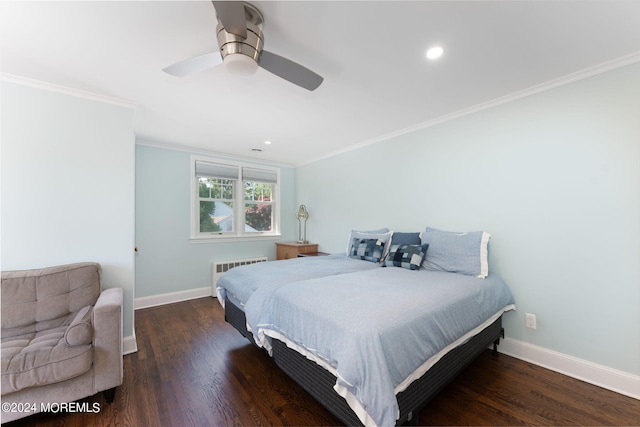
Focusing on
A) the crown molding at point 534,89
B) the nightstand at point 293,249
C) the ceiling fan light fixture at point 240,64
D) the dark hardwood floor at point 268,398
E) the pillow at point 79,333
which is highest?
the crown molding at point 534,89

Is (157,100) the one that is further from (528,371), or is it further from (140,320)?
(528,371)

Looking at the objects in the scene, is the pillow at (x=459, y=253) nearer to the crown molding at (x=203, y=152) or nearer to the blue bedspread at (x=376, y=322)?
the blue bedspread at (x=376, y=322)

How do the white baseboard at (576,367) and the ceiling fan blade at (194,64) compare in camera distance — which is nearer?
the ceiling fan blade at (194,64)

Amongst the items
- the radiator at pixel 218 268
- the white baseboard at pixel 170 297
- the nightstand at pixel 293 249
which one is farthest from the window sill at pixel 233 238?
the white baseboard at pixel 170 297

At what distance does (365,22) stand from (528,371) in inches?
115

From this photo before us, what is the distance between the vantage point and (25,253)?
211cm

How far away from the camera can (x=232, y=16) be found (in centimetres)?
126

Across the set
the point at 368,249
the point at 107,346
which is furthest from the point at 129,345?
the point at 368,249

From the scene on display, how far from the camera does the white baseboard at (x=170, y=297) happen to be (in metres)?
3.75

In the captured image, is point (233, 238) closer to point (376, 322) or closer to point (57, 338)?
point (57, 338)

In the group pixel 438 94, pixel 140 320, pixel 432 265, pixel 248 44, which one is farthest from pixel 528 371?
pixel 140 320

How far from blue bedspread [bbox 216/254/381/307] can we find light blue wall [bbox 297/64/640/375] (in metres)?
1.16

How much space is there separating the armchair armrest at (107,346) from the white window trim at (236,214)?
99.1 inches

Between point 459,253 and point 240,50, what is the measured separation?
95.5 inches
